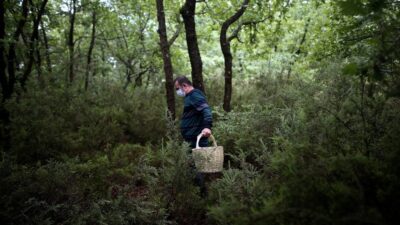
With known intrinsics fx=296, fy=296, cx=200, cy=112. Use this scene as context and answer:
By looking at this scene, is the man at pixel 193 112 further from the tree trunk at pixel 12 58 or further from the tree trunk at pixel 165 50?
the tree trunk at pixel 12 58

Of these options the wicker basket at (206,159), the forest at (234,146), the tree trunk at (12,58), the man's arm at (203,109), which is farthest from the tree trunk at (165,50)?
the tree trunk at (12,58)

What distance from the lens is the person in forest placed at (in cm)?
464

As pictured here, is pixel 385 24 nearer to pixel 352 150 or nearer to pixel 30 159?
pixel 352 150

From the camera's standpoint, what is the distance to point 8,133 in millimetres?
6359

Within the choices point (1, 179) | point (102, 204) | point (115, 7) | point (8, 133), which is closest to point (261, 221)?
point (102, 204)

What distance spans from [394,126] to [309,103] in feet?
3.71

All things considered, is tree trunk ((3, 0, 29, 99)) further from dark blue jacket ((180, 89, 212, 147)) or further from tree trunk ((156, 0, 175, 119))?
dark blue jacket ((180, 89, 212, 147))

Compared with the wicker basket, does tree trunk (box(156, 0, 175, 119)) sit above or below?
above

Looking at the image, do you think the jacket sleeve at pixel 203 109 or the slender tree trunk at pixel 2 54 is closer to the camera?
the jacket sleeve at pixel 203 109

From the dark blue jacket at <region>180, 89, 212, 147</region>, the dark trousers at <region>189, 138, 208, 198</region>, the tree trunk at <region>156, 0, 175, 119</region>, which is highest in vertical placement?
the tree trunk at <region>156, 0, 175, 119</region>

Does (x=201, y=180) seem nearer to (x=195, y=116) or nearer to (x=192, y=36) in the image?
(x=195, y=116)

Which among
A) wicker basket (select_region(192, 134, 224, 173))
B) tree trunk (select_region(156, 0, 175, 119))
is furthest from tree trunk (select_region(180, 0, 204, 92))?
wicker basket (select_region(192, 134, 224, 173))

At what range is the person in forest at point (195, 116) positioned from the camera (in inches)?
183

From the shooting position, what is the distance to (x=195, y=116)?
4824 millimetres
